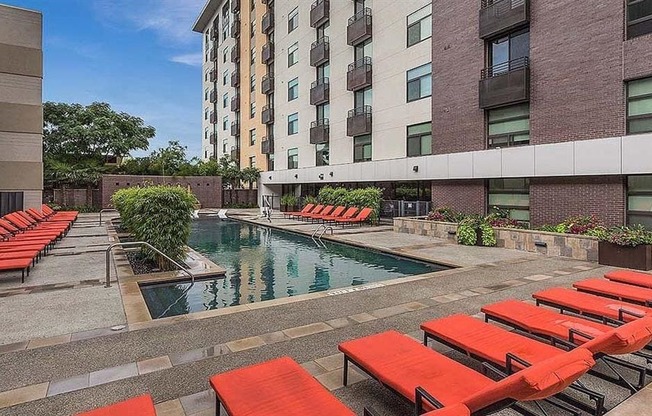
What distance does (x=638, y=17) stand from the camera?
1158 cm

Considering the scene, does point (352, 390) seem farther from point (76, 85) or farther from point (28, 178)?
point (76, 85)

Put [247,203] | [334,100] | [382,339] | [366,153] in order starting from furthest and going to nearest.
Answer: [247,203] → [334,100] → [366,153] → [382,339]

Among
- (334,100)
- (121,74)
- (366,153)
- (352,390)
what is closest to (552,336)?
(352,390)

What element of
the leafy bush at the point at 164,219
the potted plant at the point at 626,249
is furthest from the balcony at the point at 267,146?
the potted plant at the point at 626,249

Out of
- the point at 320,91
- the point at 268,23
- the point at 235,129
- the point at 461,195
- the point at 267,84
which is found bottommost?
the point at 461,195

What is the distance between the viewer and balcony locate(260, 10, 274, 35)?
3432 cm

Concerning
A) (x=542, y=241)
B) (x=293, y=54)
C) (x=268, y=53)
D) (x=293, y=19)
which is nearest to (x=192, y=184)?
(x=268, y=53)

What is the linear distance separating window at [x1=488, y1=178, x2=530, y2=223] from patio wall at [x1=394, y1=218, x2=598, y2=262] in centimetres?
234

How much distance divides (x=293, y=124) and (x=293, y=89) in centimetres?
271

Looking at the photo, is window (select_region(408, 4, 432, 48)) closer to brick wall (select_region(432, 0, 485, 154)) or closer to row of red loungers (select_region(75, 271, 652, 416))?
brick wall (select_region(432, 0, 485, 154))

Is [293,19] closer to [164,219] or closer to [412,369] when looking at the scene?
[164,219]

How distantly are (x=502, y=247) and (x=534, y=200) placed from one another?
2.56 m

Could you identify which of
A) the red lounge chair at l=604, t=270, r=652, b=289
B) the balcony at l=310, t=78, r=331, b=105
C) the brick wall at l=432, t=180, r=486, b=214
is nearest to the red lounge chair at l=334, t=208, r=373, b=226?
the brick wall at l=432, t=180, r=486, b=214

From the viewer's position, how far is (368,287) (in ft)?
25.3
